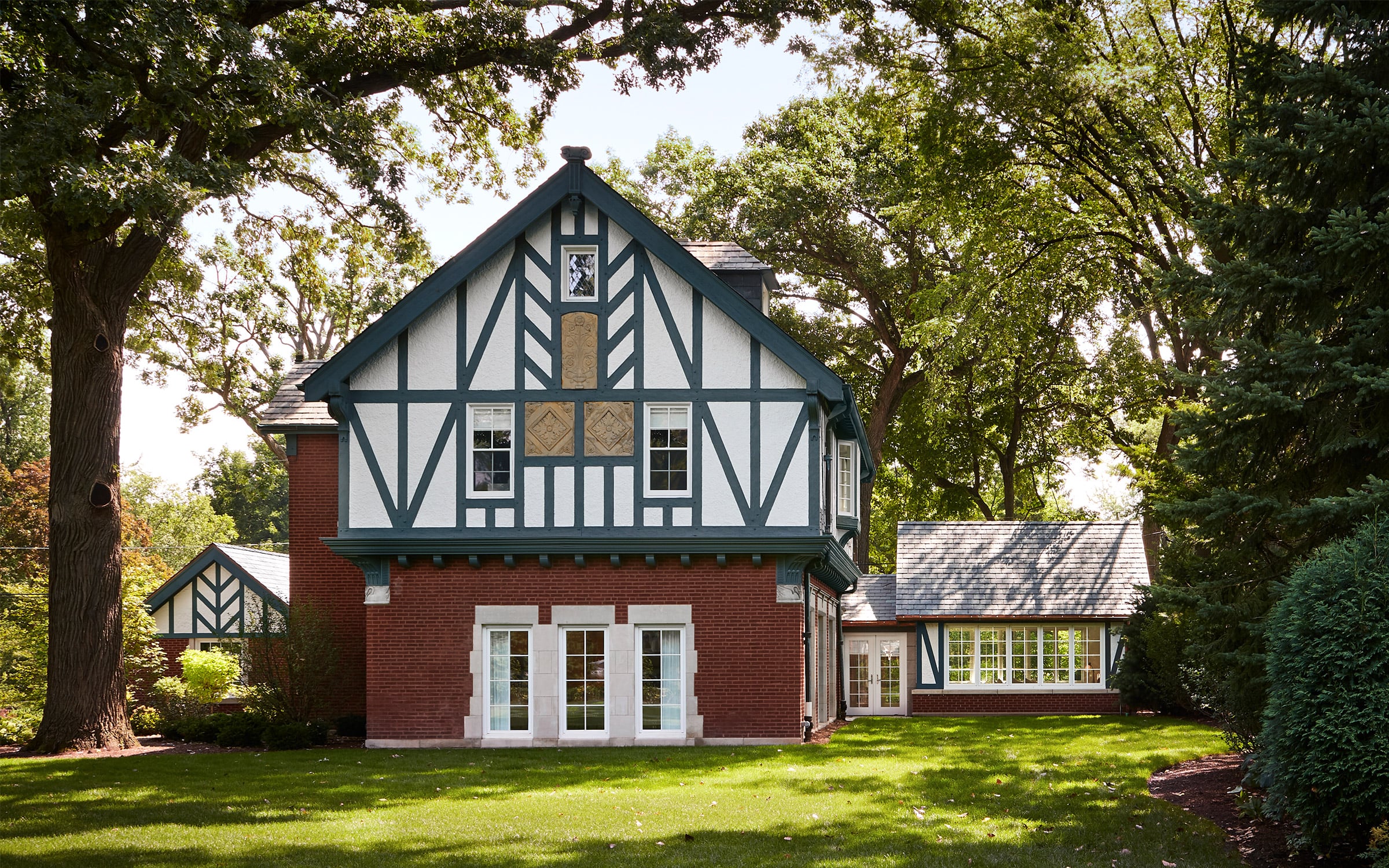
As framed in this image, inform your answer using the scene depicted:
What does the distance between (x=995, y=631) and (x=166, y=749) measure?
1936 cm

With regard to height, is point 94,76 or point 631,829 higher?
point 94,76

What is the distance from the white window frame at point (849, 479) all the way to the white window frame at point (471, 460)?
6913 millimetres

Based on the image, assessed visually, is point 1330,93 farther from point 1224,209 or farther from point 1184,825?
point 1184,825

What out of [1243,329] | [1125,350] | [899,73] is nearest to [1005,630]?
[1125,350]

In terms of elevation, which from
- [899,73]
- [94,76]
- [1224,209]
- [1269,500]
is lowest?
[1269,500]

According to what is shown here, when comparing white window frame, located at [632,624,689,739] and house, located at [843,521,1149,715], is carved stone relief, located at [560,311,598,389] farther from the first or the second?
house, located at [843,521,1149,715]

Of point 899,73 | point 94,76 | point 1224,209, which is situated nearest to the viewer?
point 1224,209

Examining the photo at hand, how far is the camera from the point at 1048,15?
22891mm

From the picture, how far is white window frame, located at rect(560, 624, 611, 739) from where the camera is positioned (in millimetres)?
20891

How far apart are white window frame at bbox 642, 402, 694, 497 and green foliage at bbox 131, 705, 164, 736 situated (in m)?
10.7

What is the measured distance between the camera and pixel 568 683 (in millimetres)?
21109

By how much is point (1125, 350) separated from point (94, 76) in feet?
96.4

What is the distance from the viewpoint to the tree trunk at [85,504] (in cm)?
1950

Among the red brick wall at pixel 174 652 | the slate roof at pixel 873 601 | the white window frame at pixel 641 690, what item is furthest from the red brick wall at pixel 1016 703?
the red brick wall at pixel 174 652
